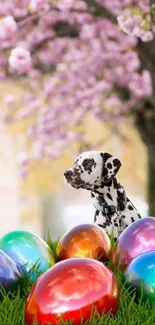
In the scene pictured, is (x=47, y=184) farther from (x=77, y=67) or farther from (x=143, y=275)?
(x=143, y=275)

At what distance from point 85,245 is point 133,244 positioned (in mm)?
203

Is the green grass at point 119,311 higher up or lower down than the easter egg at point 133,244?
lower down

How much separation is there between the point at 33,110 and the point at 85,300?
612cm

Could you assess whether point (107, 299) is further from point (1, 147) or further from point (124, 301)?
point (1, 147)

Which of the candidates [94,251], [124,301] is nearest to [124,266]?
[94,251]

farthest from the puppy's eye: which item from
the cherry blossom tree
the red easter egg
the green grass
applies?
the cherry blossom tree

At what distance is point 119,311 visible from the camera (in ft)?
5.97

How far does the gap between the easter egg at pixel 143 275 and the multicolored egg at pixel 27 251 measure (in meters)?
0.35

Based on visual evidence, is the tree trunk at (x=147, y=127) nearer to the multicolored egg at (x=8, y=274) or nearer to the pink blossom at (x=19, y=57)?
the pink blossom at (x=19, y=57)

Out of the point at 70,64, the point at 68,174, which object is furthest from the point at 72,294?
the point at 70,64

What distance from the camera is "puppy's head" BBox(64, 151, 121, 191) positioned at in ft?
9.31

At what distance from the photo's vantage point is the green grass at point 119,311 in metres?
1.72

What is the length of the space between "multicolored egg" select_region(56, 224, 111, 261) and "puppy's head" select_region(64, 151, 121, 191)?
477mm

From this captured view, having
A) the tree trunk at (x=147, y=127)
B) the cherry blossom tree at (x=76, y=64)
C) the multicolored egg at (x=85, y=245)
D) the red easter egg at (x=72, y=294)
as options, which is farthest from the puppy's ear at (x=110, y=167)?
the tree trunk at (x=147, y=127)
